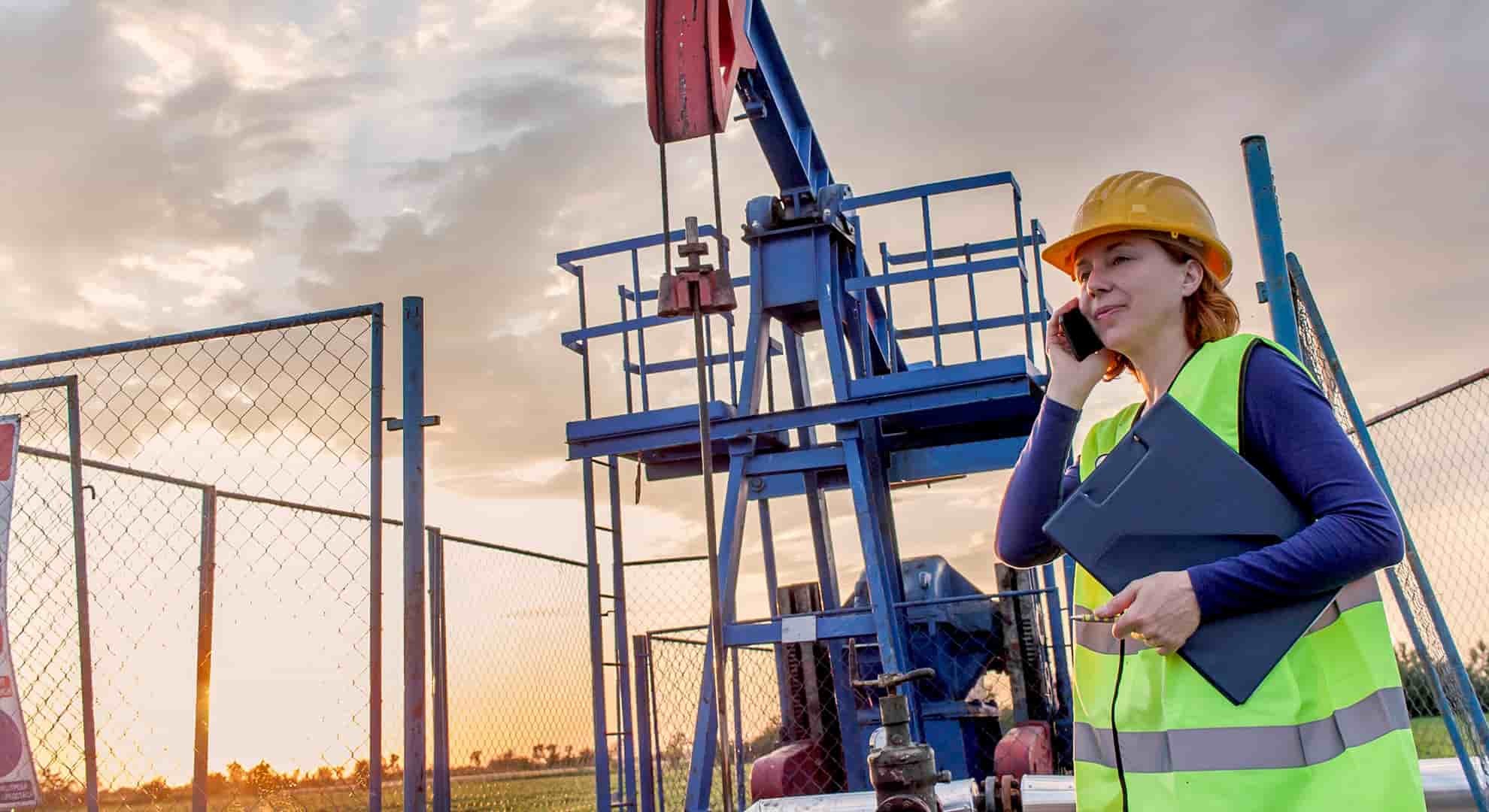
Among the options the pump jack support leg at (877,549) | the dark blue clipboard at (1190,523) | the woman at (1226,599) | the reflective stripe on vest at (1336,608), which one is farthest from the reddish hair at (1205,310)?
the pump jack support leg at (877,549)

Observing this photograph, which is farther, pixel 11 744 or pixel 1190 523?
pixel 11 744

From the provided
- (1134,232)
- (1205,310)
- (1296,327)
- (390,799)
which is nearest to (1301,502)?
(1205,310)

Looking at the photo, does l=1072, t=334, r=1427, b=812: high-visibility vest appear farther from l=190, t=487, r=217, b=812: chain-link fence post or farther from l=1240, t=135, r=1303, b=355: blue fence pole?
l=190, t=487, r=217, b=812: chain-link fence post

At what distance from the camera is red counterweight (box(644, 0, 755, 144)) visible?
11.0ft

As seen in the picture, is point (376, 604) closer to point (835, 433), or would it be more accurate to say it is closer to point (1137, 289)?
point (1137, 289)

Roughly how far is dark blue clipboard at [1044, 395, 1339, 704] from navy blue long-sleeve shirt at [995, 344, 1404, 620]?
0.12ft

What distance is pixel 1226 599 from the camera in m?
1.86

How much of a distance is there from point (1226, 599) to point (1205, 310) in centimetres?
58

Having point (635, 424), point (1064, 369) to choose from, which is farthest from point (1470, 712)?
point (635, 424)

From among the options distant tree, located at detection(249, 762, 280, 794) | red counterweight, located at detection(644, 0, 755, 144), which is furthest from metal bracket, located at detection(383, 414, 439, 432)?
distant tree, located at detection(249, 762, 280, 794)

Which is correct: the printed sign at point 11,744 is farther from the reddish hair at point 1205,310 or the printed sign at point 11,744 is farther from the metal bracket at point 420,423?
the reddish hair at point 1205,310

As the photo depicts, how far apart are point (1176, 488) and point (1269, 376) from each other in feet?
0.76

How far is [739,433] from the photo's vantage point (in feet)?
33.1

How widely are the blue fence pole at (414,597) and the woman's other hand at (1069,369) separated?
2565 mm
